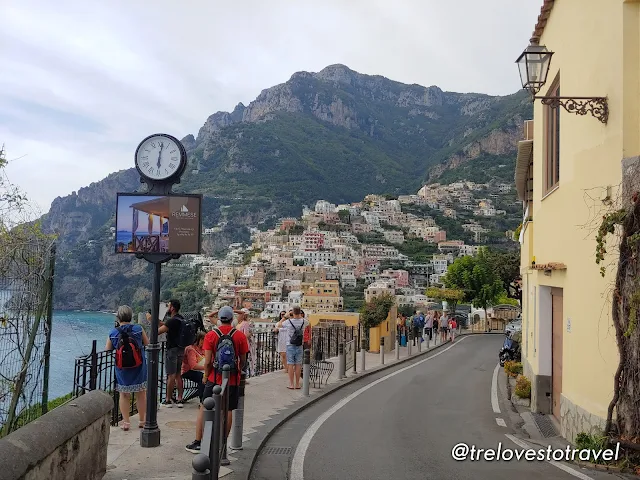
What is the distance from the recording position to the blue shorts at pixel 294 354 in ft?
41.2

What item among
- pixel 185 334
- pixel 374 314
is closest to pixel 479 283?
pixel 374 314

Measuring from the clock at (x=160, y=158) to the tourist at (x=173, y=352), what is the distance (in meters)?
2.92

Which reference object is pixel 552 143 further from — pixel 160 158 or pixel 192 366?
pixel 192 366

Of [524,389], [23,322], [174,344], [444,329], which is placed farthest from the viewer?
[444,329]

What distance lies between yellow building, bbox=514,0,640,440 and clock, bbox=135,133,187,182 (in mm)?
4819

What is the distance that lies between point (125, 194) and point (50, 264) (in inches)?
48.3

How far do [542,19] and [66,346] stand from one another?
16.4 meters

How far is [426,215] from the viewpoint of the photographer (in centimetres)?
19425

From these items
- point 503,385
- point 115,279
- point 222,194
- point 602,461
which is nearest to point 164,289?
point 115,279

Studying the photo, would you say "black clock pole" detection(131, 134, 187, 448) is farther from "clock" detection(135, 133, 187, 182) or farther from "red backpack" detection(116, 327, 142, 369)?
"red backpack" detection(116, 327, 142, 369)

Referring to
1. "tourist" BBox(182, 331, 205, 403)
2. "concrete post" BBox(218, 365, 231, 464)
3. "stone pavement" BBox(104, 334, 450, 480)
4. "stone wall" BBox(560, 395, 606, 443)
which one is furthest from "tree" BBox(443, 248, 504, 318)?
"concrete post" BBox(218, 365, 231, 464)

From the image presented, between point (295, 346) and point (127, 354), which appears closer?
point (127, 354)

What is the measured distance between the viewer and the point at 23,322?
7.00 m

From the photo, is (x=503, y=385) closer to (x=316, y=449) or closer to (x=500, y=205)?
(x=316, y=449)
